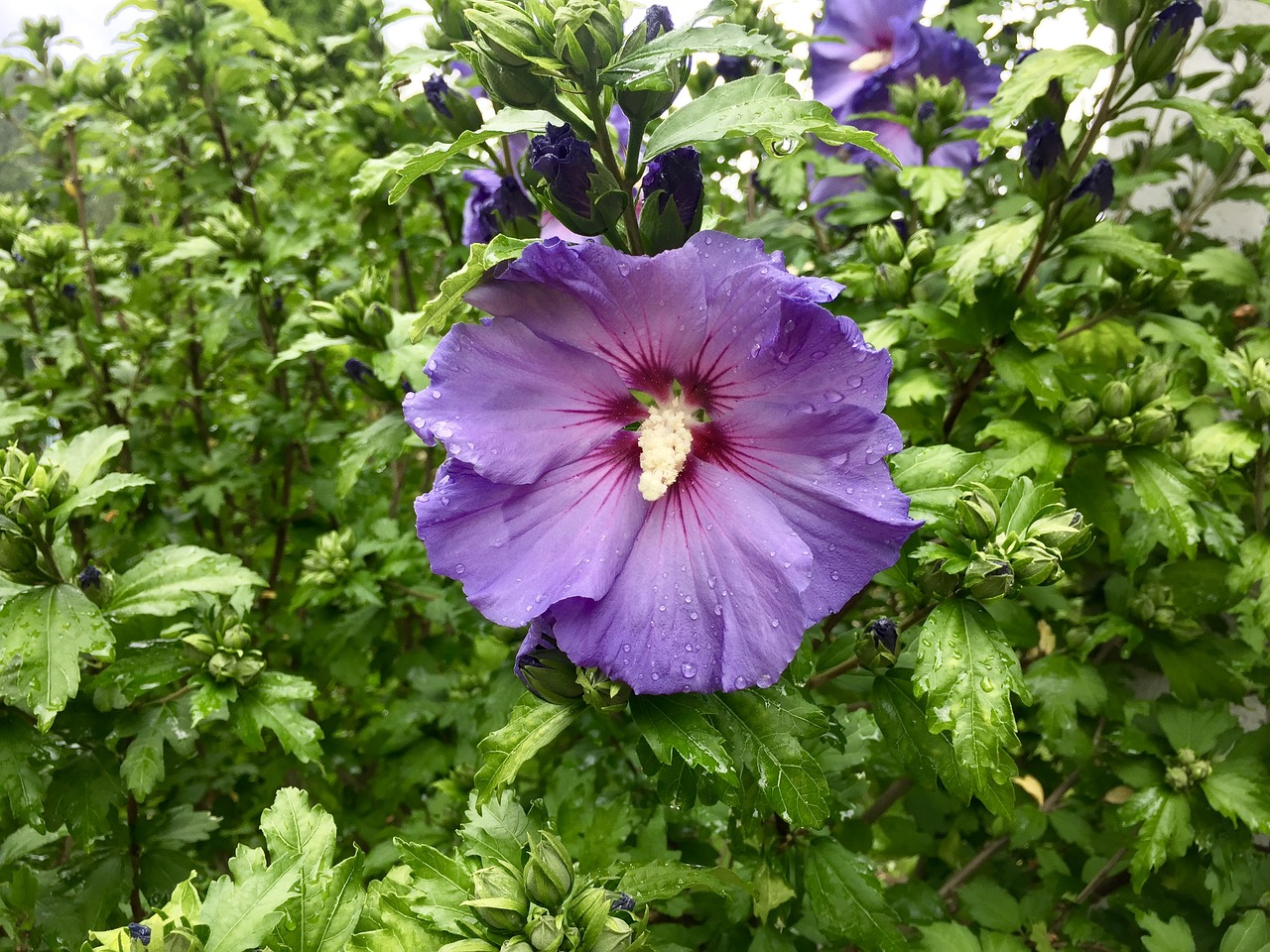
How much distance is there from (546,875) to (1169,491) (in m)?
1.32

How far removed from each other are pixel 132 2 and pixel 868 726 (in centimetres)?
318

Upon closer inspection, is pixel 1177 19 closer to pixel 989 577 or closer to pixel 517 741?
pixel 989 577

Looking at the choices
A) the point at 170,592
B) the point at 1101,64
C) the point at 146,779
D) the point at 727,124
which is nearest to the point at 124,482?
the point at 170,592

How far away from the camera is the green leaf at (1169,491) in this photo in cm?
152

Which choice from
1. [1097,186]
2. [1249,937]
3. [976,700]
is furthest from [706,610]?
[1249,937]

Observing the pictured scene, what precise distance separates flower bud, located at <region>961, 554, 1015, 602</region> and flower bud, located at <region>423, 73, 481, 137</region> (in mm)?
1405

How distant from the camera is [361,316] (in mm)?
2068

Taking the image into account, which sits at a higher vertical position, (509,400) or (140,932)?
(509,400)

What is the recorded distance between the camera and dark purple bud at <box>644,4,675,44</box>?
1.10 m

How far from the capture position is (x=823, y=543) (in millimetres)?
1073

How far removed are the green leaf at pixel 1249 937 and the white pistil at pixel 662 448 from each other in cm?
151

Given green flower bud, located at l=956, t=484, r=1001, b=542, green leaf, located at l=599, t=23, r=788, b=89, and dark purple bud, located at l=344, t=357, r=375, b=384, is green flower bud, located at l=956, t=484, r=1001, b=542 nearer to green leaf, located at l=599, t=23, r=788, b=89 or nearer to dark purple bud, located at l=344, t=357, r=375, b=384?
green leaf, located at l=599, t=23, r=788, b=89

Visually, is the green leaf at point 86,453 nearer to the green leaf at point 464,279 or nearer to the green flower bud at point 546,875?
the green leaf at point 464,279

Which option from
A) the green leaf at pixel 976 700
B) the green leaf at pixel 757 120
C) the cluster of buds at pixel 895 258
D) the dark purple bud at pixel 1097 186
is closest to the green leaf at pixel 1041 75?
the dark purple bud at pixel 1097 186
